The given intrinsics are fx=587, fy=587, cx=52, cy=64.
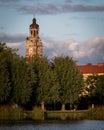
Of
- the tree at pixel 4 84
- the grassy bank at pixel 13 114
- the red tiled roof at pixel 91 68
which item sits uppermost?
the red tiled roof at pixel 91 68


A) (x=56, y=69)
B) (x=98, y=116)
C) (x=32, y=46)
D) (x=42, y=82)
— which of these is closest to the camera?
(x=98, y=116)

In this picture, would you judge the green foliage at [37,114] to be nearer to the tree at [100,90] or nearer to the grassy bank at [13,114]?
the grassy bank at [13,114]

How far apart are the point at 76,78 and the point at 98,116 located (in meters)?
25.8

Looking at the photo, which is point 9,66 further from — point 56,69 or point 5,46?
point 5,46

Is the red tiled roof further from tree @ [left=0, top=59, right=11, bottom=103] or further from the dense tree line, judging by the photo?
tree @ [left=0, top=59, right=11, bottom=103]

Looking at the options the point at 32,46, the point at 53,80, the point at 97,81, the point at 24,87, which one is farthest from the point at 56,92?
the point at 32,46

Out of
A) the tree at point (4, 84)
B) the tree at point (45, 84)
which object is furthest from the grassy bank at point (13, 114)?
the tree at point (45, 84)

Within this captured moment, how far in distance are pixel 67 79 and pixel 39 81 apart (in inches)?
259

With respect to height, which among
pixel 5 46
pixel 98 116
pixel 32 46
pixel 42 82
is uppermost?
pixel 32 46

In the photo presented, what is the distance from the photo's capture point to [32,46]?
199500 mm

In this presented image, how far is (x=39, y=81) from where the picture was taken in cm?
8644

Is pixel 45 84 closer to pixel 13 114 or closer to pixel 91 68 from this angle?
pixel 13 114

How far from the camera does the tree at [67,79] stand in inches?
3573

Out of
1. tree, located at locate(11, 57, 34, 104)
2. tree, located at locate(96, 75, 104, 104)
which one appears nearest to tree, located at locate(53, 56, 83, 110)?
tree, located at locate(96, 75, 104, 104)
